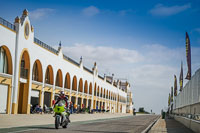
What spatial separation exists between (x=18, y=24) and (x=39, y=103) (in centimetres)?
1063

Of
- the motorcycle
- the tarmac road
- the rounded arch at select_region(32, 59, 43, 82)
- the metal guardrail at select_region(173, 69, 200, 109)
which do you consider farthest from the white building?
the metal guardrail at select_region(173, 69, 200, 109)

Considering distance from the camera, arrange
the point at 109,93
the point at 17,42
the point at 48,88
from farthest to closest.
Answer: the point at 109,93 → the point at 48,88 → the point at 17,42

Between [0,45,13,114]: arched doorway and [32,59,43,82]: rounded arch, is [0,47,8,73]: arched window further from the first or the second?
[32,59,43,82]: rounded arch

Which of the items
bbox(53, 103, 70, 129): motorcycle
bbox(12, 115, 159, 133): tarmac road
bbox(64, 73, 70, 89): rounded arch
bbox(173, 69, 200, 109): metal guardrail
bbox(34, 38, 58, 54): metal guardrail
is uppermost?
bbox(34, 38, 58, 54): metal guardrail

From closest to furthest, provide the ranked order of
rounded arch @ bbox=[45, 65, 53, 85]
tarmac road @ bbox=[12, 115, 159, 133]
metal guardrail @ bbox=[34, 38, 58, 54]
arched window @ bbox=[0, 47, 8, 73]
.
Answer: tarmac road @ bbox=[12, 115, 159, 133] → arched window @ bbox=[0, 47, 8, 73] → metal guardrail @ bbox=[34, 38, 58, 54] → rounded arch @ bbox=[45, 65, 53, 85]

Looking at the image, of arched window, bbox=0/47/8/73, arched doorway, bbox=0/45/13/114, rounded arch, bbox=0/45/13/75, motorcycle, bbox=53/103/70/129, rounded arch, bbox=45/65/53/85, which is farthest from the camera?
rounded arch, bbox=45/65/53/85

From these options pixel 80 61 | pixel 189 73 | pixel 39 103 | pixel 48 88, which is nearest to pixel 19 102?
pixel 39 103

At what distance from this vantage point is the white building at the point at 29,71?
27.3 m

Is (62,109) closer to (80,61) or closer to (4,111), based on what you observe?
(4,111)

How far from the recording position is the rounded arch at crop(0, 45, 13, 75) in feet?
88.9

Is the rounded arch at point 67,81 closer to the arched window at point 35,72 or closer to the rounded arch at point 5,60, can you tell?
the arched window at point 35,72

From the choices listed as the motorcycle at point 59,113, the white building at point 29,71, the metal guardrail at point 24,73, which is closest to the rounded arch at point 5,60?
the white building at point 29,71

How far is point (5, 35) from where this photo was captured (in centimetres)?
2661

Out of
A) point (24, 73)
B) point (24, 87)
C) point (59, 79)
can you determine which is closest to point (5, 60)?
point (24, 73)
